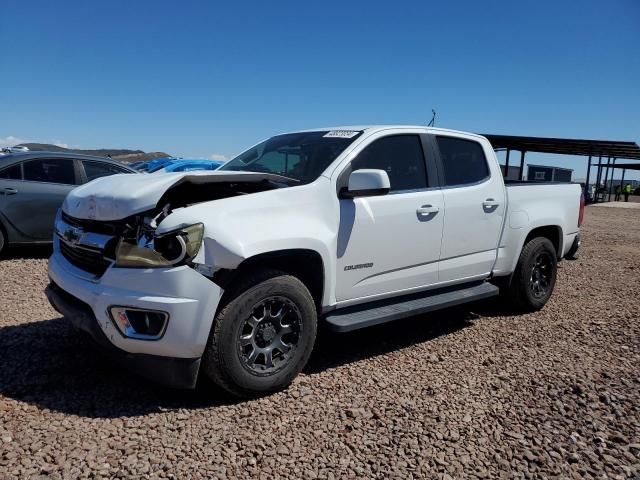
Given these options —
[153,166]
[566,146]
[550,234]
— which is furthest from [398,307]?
[566,146]

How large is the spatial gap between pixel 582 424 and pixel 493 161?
2.84 m

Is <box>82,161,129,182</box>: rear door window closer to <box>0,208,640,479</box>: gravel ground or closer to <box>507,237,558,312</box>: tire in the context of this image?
<box>0,208,640,479</box>: gravel ground

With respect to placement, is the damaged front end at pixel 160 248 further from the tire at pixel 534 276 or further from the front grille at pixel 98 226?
the tire at pixel 534 276

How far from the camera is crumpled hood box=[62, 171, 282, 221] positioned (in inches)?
124

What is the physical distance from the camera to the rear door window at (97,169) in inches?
311

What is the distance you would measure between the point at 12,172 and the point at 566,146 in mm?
28536

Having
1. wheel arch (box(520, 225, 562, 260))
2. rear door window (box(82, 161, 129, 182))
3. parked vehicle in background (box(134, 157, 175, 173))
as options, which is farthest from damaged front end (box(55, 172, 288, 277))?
parked vehicle in background (box(134, 157, 175, 173))

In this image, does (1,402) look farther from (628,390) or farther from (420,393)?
(628,390)

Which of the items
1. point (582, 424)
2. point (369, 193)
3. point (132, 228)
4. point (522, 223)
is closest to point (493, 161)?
point (522, 223)

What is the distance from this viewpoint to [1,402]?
3.17 meters

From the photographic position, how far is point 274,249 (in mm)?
3230

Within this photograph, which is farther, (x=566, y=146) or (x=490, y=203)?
(x=566, y=146)

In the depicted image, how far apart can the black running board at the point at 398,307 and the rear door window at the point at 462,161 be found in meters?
1.01

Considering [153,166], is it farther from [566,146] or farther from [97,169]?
[566,146]
